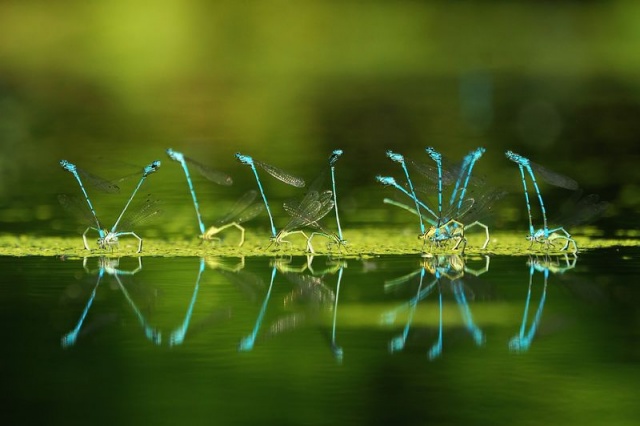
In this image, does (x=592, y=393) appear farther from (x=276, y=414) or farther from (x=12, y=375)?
(x=12, y=375)

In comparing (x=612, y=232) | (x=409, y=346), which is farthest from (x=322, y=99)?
(x=409, y=346)

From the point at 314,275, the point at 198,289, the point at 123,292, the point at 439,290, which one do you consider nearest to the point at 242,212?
the point at 314,275

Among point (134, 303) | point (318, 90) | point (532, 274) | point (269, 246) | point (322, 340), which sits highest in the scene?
point (318, 90)

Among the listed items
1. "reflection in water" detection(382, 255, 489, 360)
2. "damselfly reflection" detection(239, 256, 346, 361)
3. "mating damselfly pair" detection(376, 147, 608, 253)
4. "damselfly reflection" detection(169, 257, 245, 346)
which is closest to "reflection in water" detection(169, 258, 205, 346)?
"damselfly reflection" detection(169, 257, 245, 346)

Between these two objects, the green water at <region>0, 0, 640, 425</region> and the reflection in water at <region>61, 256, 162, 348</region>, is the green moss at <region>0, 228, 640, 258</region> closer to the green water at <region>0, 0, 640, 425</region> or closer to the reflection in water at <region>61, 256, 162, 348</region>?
the green water at <region>0, 0, 640, 425</region>

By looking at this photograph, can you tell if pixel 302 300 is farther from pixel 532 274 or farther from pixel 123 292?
pixel 532 274

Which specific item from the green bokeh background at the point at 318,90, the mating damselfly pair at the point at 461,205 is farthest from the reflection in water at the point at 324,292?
the green bokeh background at the point at 318,90

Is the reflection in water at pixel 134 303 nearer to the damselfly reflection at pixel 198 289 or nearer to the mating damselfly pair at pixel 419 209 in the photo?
the damselfly reflection at pixel 198 289
